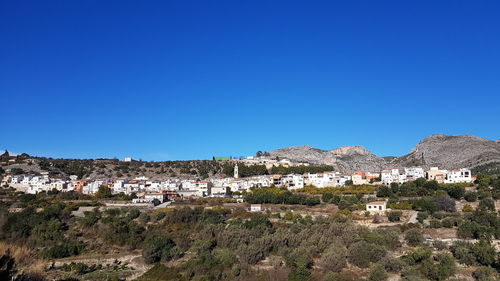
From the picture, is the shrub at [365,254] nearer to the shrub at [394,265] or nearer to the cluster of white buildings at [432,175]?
the shrub at [394,265]

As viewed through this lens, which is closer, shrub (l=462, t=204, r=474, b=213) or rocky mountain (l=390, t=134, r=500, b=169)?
shrub (l=462, t=204, r=474, b=213)

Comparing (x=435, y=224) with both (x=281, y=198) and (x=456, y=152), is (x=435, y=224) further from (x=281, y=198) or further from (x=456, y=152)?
(x=456, y=152)

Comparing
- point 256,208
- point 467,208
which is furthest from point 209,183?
point 467,208

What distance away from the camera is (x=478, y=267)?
22.9 m

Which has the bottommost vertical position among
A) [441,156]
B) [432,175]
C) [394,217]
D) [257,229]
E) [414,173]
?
[257,229]

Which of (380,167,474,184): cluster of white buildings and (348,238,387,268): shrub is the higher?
(380,167,474,184): cluster of white buildings

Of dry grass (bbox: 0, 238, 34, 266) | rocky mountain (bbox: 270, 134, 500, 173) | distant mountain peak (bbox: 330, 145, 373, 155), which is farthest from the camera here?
distant mountain peak (bbox: 330, 145, 373, 155)

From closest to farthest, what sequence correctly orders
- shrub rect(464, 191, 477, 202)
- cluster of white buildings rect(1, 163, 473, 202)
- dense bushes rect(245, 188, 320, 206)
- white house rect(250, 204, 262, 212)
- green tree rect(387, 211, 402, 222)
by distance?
green tree rect(387, 211, 402, 222)
shrub rect(464, 191, 477, 202)
white house rect(250, 204, 262, 212)
dense bushes rect(245, 188, 320, 206)
cluster of white buildings rect(1, 163, 473, 202)

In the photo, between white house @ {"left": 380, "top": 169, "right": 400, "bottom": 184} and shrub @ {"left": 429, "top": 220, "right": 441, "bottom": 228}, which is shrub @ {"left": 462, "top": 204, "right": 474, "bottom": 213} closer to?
shrub @ {"left": 429, "top": 220, "right": 441, "bottom": 228}

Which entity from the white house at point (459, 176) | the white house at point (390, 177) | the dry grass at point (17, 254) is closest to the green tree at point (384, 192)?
the white house at point (390, 177)

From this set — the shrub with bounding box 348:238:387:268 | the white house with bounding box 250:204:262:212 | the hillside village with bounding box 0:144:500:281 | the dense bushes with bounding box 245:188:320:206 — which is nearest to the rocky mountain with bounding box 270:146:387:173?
the hillside village with bounding box 0:144:500:281

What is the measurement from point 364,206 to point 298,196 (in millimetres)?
7541

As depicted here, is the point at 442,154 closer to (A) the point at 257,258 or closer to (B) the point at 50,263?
(A) the point at 257,258

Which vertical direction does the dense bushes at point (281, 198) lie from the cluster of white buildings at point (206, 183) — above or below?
below
